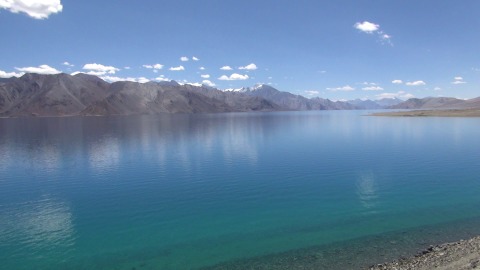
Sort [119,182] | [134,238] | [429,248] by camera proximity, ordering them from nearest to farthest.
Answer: [429,248] < [134,238] < [119,182]

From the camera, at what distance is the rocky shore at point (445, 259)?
2256 centimetres

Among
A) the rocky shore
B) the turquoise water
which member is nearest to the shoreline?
the rocky shore

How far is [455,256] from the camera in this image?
80.0 ft

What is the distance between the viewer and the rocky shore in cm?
2256

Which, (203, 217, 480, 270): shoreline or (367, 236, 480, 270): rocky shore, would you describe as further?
(203, 217, 480, 270): shoreline

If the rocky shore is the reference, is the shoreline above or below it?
below

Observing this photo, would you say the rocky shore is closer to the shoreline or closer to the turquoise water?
the shoreline

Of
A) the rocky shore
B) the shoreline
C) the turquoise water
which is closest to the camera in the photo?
the rocky shore

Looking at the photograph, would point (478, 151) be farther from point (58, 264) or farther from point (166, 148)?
point (58, 264)

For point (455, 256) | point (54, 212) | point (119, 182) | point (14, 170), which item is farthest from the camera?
point (14, 170)

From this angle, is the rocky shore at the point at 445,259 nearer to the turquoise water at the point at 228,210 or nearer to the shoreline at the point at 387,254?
the shoreline at the point at 387,254

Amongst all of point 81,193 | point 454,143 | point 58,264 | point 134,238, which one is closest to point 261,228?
point 134,238

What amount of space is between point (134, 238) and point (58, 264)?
688 centimetres

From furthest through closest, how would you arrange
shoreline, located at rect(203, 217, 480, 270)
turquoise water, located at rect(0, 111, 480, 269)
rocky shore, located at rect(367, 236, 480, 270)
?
turquoise water, located at rect(0, 111, 480, 269), shoreline, located at rect(203, 217, 480, 270), rocky shore, located at rect(367, 236, 480, 270)
